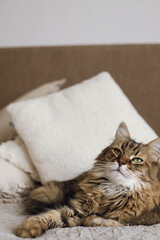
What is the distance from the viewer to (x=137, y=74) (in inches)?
74.2

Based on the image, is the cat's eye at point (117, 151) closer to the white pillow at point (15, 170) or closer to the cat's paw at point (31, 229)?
the cat's paw at point (31, 229)

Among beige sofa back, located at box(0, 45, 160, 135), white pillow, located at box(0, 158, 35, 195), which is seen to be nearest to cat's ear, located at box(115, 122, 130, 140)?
white pillow, located at box(0, 158, 35, 195)

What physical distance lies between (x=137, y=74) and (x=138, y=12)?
585 mm

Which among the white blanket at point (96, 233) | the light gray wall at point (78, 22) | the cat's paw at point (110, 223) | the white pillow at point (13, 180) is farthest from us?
the light gray wall at point (78, 22)

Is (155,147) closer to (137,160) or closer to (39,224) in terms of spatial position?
(137,160)

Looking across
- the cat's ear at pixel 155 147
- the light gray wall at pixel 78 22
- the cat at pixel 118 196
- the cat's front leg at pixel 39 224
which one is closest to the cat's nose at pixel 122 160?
the cat at pixel 118 196

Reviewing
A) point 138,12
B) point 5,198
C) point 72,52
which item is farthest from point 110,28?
point 5,198

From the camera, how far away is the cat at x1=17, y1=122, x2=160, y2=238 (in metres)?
0.99

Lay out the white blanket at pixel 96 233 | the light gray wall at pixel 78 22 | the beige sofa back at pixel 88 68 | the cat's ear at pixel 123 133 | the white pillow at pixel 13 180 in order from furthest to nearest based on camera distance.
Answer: the light gray wall at pixel 78 22, the beige sofa back at pixel 88 68, the white pillow at pixel 13 180, the cat's ear at pixel 123 133, the white blanket at pixel 96 233

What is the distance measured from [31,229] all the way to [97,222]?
0.74 ft

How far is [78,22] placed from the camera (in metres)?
2.32

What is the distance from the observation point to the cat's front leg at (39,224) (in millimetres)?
880

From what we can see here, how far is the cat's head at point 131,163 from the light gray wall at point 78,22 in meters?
1.38

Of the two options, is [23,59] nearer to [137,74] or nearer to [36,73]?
[36,73]
